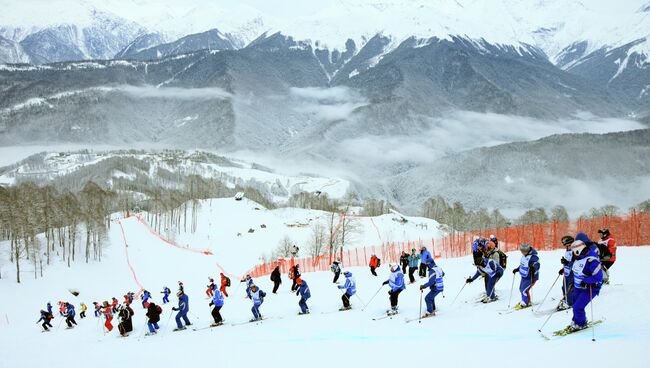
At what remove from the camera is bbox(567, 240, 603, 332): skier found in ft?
43.2

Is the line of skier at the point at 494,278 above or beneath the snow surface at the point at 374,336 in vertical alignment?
above

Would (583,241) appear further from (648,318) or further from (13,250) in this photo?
(13,250)

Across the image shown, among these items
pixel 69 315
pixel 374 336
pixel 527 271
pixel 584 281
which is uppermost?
pixel 584 281

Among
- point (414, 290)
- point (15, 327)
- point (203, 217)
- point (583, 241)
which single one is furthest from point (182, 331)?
point (203, 217)

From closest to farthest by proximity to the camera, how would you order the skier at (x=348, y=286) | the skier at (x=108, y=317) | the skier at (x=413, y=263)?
1. the skier at (x=348, y=286)
2. the skier at (x=108, y=317)
3. the skier at (x=413, y=263)

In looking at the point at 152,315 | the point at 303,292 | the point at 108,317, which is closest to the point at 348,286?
the point at 303,292

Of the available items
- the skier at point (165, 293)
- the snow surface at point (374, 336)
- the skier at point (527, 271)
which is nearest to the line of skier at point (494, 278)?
the skier at point (527, 271)

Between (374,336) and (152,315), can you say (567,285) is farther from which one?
(152,315)

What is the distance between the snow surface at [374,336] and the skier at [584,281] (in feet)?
1.71

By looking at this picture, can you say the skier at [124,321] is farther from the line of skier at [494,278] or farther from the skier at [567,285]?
the skier at [567,285]

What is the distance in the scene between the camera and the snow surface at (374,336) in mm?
12555

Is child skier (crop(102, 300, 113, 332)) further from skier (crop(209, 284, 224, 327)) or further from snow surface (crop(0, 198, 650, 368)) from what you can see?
skier (crop(209, 284, 224, 327))

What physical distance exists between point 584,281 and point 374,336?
6.82 metres

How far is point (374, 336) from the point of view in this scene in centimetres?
1672
